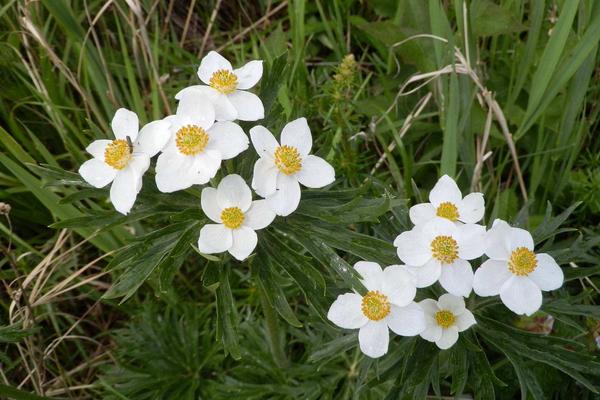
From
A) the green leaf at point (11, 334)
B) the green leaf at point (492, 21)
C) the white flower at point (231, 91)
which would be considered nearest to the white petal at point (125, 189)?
the white flower at point (231, 91)

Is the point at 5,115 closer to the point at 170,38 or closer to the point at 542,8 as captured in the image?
the point at 170,38

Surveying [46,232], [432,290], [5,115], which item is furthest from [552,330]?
[5,115]

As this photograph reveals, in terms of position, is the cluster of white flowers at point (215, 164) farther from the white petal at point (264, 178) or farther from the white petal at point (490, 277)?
the white petal at point (490, 277)

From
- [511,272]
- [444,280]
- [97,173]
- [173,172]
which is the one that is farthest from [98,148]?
[511,272]

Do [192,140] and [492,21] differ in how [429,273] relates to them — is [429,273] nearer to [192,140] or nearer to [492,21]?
[192,140]

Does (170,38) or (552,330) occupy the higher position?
(170,38)

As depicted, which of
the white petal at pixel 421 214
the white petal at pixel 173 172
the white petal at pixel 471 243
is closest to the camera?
the white petal at pixel 173 172
